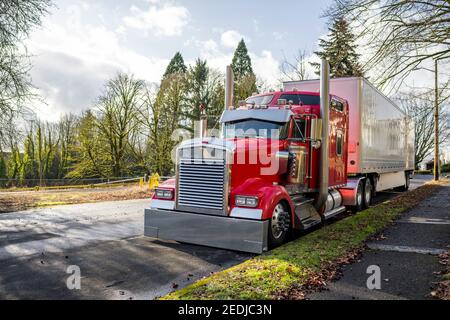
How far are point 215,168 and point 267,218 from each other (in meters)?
1.36

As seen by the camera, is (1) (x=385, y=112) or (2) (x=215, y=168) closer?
(2) (x=215, y=168)

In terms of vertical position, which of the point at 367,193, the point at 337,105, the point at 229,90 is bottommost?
the point at 367,193

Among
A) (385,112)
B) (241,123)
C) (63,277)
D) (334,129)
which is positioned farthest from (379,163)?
(63,277)

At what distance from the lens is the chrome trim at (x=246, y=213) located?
6.47 metres

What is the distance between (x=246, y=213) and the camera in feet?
21.5

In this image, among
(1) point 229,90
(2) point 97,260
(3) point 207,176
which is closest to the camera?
(2) point 97,260

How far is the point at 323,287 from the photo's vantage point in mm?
4586

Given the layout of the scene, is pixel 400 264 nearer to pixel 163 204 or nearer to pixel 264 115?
pixel 264 115

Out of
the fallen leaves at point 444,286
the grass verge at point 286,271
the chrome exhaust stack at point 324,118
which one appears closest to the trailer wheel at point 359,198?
the chrome exhaust stack at point 324,118

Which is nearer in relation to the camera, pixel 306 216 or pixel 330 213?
pixel 306 216

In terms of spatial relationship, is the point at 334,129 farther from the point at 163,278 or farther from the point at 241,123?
the point at 163,278

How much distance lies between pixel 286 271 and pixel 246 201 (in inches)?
71.2

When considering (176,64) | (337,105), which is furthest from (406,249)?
(176,64)

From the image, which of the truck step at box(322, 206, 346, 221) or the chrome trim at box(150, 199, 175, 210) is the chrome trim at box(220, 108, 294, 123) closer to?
the chrome trim at box(150, 199, 175, 210)
